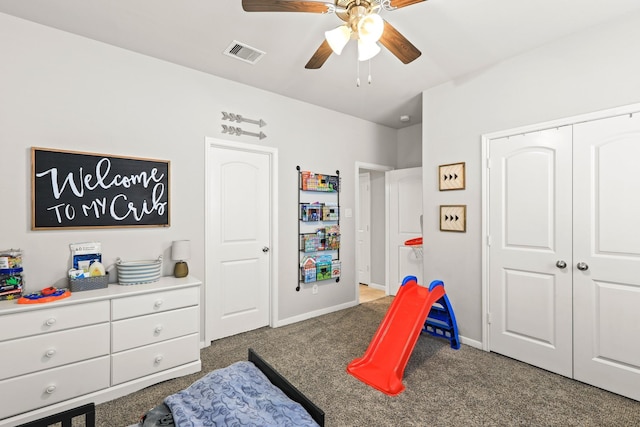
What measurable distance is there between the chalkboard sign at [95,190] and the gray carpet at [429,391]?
138cm

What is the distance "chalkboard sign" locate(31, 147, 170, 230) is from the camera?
7.66ft

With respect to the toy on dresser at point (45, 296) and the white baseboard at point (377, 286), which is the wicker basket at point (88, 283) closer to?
the toy on dresser at point (45, 296)

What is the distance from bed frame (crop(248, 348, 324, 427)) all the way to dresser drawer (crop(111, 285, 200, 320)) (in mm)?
1040

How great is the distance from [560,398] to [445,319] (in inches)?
41.8

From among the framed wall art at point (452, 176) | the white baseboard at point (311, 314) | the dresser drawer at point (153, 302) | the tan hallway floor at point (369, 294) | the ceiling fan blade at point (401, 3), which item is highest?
the ceiling fan blade at point (401, 3)

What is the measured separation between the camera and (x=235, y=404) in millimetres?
1265

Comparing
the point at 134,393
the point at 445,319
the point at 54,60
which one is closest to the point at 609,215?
the point at 445,319

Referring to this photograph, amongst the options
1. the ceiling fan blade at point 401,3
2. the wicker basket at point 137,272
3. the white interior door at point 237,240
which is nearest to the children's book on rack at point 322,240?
the white interior door at point 237,240

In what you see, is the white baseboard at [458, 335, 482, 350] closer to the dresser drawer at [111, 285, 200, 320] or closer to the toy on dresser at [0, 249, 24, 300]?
the dresser drawer at [111, 285, 200, 320]

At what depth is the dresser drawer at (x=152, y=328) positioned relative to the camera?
227 cm

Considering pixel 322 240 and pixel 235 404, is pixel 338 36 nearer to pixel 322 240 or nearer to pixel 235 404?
pixel 235 404


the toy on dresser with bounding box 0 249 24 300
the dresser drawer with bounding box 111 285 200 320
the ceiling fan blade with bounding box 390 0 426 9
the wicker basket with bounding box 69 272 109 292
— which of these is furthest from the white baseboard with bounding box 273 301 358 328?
the ceiling fan blade with bounding box 390 0 426 9

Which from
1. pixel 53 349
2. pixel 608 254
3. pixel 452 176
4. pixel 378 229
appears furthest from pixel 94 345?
pixel 378 229

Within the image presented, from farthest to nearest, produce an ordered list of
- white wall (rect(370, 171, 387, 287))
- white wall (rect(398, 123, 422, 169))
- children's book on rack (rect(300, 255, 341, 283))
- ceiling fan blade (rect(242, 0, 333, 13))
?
white wall (rect(370, 171, 387, 287)), white wall (rect(398, 123, 422, 169)), children's book on rack (rect(300, 255, 341, 283)), ceiling fan blade (rect(242, 0, 333, 13))
